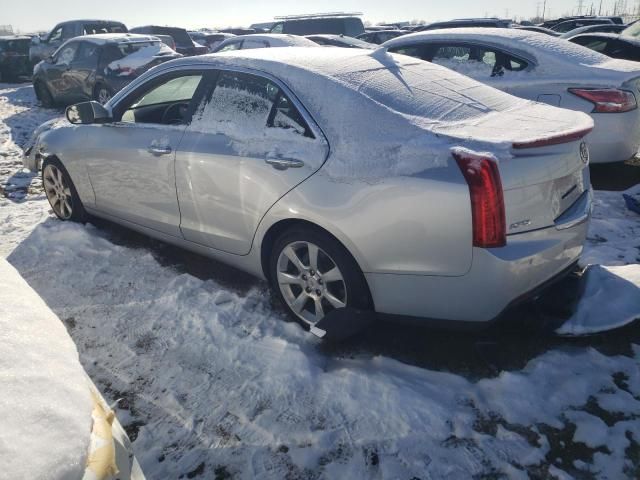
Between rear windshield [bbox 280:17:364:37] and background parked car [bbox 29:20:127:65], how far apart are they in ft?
20.2

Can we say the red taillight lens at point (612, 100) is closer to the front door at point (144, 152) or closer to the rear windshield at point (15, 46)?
the front door at point (144, 152)

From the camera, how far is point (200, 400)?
263cm

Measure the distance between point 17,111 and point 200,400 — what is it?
448 inches

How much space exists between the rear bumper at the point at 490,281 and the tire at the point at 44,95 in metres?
11.5

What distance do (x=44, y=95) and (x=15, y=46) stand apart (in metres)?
6.87

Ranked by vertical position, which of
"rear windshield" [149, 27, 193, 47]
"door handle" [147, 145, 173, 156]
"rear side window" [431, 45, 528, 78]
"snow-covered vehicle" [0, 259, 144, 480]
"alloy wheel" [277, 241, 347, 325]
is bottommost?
"alloy wheel" [277, 241, 347, 325]

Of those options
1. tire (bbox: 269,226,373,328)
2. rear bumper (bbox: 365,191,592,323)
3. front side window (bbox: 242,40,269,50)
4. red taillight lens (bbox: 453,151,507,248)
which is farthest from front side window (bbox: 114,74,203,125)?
front side window (bbox: 242,40,269,50)

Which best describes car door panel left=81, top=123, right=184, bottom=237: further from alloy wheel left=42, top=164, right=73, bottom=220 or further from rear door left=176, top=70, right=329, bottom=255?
alloy wheel left=42, top=164, right=73, bottom=220

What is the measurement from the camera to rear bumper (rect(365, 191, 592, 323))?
8.08ft

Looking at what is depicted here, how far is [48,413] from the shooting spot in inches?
50.6

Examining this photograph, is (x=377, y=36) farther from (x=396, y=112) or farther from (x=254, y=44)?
(x=396, y=112)

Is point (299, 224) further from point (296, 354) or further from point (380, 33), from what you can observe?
point (380, 33)

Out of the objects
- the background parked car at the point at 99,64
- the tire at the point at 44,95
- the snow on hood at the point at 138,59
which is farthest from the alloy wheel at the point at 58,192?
the tire at the point at 44,95

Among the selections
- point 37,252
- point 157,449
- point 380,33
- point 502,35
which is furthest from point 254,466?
point 380,33
